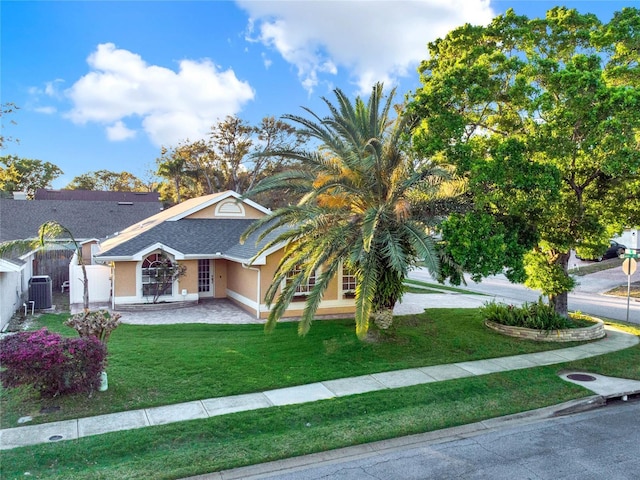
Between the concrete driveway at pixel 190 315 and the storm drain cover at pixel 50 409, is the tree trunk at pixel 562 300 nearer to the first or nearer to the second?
the concrete driveway at pixel 190 315

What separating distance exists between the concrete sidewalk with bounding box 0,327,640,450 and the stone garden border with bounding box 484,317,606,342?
503 mm

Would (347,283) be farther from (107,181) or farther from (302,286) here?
(107,181)

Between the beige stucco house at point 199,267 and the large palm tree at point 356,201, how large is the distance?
2.98 metres

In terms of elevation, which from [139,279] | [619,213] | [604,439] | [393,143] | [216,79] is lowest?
[604,439]

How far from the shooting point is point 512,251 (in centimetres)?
1215

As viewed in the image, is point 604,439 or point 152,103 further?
Result: point 152,103

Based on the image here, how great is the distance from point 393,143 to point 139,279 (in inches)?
443

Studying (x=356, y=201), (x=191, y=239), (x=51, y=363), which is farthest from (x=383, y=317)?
(x=191, y=239)

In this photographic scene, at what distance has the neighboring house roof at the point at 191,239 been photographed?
1683 cm

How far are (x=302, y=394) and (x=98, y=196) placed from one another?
1514 inches

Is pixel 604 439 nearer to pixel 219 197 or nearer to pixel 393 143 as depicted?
pixel 393 143

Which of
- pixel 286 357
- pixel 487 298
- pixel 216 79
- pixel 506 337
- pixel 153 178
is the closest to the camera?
pixel 286 357

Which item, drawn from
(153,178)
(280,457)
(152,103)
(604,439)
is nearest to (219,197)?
(152,103)

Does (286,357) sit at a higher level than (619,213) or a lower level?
lower
